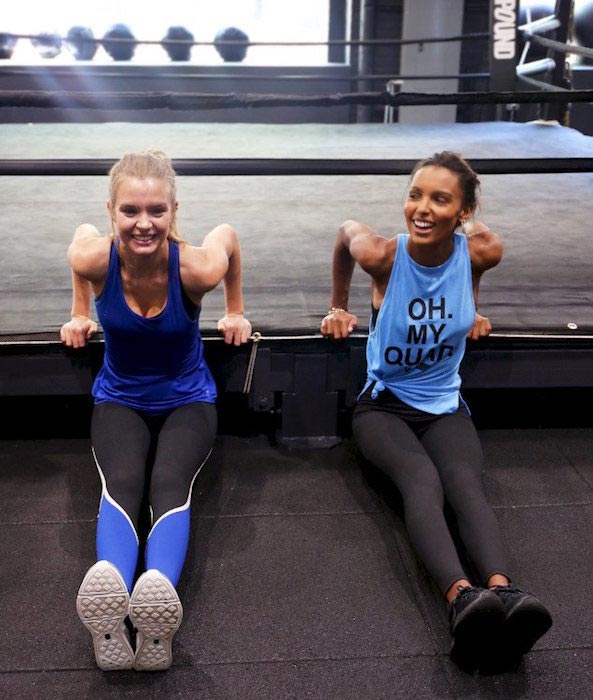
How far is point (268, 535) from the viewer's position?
60.9 inches

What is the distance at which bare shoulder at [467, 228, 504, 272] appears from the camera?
160cm

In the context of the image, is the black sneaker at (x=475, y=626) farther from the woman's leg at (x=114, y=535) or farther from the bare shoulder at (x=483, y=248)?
the bare shoulder at (x=483, y=248)

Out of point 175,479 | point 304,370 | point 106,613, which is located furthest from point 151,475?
point 304,370

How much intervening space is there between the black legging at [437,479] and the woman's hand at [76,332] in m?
0.59

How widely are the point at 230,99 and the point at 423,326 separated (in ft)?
2.51

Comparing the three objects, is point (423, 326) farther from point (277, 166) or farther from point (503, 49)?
point (503, 49)

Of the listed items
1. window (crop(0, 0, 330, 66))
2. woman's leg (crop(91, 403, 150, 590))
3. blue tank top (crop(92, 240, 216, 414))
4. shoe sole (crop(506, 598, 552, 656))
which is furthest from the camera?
window (crop(0, 0, 330, 66))

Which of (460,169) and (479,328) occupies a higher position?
(460,169)

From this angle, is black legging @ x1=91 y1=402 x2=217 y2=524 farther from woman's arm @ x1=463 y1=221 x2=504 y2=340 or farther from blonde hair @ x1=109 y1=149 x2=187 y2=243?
woman's arm @ x1=463 y1=221 x2=504 y2=340

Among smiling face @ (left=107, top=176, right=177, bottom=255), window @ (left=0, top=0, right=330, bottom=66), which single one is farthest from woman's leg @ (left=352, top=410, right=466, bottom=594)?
window @ (left=0, top=0, right=330, bottom=66)

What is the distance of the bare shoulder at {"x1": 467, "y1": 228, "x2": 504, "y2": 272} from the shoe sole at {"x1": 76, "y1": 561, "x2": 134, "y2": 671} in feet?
2.98

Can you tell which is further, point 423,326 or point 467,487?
point 423,326

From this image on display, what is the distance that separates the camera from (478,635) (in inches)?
47.0

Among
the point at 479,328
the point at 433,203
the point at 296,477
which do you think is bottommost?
the point at 296,477
